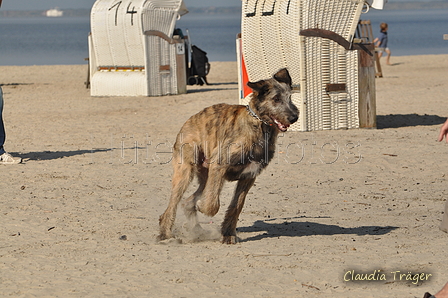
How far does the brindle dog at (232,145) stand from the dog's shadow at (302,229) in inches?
22.6

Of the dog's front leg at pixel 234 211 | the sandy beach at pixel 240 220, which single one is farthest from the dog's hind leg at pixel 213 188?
the sandy beach at pixel 240 220

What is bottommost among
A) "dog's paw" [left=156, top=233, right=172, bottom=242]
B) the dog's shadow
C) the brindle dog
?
the dog's shadow

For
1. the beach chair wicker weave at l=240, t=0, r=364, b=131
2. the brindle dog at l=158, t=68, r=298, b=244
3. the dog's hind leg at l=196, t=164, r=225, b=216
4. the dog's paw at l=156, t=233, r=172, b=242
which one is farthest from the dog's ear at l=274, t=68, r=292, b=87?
the beach chair wicker weave at l=240, t=0, r=364, b=131

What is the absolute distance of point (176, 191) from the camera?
6.50m

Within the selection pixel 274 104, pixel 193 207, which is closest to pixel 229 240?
pixel 193 207

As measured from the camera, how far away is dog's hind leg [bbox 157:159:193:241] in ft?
21.3

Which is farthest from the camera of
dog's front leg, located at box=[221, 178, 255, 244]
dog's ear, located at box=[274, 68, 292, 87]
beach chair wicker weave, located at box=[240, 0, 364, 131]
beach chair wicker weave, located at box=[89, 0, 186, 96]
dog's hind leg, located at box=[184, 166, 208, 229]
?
beach chair wicker weave, located at box=[89, 0, 186, 96]

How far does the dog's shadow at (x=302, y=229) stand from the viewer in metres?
6.81

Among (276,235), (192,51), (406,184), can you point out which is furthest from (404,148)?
(192,51)

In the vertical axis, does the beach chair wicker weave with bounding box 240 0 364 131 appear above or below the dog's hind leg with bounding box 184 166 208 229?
above

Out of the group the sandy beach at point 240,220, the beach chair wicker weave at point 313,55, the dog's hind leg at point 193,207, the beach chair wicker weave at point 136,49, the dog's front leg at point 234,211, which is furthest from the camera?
the beach chair wicker weave at point 136,49

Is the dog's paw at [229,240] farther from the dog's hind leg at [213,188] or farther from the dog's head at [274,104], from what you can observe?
the dog's head at [274,104]

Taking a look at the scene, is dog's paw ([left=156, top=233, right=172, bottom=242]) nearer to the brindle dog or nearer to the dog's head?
the brindle dog

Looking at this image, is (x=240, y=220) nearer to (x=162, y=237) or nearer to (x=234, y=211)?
(x=234, y=211)
